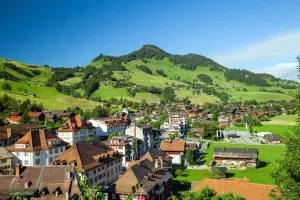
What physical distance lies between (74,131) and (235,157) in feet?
150

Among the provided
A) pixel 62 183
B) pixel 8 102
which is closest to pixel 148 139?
pixel 62 183

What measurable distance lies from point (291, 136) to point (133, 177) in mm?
34197

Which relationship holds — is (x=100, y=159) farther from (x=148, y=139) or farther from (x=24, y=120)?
(x=24, y=120)

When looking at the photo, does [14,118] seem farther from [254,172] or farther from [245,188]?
[245,188]

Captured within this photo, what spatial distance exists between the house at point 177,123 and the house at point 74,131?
48.2m

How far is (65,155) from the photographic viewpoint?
68500 millimetres

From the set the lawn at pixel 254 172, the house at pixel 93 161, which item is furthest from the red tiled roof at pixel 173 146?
the house at pixel 93 161

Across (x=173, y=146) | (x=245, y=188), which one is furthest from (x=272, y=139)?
(x=245, y=188)

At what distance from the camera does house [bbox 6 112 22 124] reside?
137788mm

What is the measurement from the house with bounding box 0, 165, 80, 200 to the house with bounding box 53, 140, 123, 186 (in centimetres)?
740

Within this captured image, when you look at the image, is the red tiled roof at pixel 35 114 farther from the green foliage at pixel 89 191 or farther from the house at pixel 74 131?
the green foliage at pixel 89 191

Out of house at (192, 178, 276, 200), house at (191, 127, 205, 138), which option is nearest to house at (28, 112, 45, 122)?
house at (191, 127, 205, 138)

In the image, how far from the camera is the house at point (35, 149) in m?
78.4

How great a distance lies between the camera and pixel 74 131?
4323 inches
